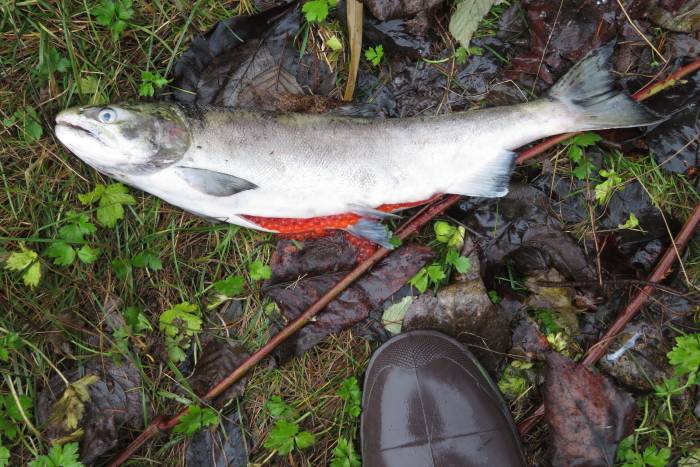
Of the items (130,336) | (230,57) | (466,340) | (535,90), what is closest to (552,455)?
(466,340)

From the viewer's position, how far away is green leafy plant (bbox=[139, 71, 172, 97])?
3.15 m

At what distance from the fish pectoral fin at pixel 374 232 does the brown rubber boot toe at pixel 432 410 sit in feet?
2.15

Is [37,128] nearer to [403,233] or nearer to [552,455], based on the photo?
[403,233]

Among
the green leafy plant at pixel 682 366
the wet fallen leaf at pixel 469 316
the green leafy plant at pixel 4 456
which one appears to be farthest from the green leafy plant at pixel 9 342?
the green leafy plant at pixel 682 366

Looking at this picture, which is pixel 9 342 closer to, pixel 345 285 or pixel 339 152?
pixel 345 285

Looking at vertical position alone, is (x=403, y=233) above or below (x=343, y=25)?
below

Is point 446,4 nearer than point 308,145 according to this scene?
No

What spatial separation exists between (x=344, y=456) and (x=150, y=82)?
2756mm

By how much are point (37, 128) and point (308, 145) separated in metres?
1.77

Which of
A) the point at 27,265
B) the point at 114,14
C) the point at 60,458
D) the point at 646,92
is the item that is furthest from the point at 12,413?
the point at 646,92

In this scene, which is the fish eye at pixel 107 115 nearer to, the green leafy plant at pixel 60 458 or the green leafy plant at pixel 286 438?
the green leafy plant at pixel 60 458

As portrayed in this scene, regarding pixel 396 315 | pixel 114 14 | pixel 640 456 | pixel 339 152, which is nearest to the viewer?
pixel 339 152

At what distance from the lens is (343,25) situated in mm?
3309

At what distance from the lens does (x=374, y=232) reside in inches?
119
